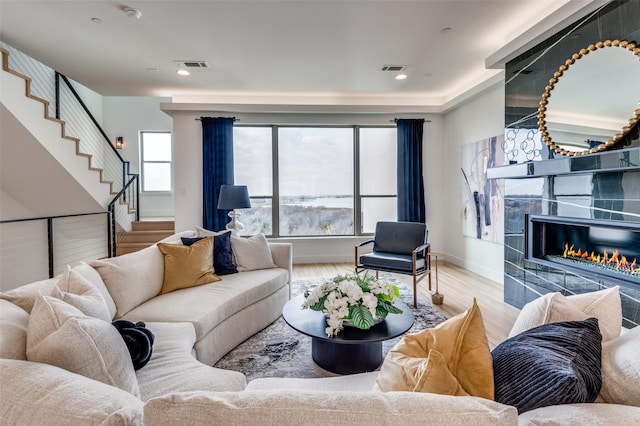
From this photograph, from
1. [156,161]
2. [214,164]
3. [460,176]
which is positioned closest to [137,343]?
[214,164]

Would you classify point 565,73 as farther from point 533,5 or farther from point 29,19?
point 29,19

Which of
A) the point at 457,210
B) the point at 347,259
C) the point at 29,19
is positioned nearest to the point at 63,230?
the point at 29,19

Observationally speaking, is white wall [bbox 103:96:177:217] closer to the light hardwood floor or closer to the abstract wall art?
the light hardwood floor

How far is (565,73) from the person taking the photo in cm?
293

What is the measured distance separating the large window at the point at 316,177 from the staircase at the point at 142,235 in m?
1.60

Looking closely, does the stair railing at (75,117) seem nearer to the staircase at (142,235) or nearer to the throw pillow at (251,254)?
the staircase at (142,235)

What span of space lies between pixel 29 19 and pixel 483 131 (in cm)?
541

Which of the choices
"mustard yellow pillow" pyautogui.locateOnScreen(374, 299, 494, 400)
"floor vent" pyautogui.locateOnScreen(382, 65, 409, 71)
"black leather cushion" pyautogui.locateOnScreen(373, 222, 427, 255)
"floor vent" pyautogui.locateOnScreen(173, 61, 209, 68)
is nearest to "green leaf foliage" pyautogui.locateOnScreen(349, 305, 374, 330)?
"mustard yellow pillow" pyautogui.locateOnScreen(374, 299, 494, 400)

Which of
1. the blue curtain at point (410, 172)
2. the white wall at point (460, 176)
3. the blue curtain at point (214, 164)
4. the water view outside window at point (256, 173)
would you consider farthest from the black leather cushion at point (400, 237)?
the blue curtain at point (214, 164)

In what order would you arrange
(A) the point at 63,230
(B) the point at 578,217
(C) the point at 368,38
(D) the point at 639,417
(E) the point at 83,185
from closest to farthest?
(D) the point at 639,417, (B) the point at 578,217, (C) the point at 368,38, (E) the point at 83,185, (A) the point at 63,230

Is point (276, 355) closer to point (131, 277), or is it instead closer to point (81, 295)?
point (131, 277)

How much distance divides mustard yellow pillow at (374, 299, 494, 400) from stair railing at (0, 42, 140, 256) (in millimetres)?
5476

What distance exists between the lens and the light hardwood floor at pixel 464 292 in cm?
313

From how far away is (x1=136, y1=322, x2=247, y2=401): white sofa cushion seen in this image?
1.40m
